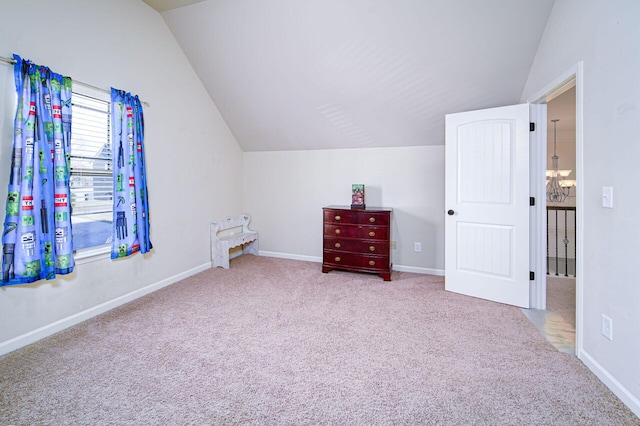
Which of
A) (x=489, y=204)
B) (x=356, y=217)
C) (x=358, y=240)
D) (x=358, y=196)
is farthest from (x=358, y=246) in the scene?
(x=489, y=204)

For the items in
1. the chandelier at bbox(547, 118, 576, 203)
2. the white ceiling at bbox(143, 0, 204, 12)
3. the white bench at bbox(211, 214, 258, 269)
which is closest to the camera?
the white ceiling at bbox(143, 0, 204, 12)

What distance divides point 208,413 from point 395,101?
329 centimetres

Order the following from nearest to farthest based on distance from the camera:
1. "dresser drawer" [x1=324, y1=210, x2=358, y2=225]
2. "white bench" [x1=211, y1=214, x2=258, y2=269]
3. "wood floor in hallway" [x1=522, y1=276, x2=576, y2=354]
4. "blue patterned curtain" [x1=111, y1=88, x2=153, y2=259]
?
"wood floor in hallway" [x1=522, y1=276, x2=576, y2=354]
"blue patterned curtain" [x1=111, y1=88, x2=153, y2=259]
"dresser drawer" [x1=324, y1=210, x2=358, y2=225]
"white bench" [x1=211, y1=214, x2=258, y2=269]

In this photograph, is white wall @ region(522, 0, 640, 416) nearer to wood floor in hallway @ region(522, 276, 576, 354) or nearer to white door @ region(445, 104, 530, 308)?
wood floor in hallway @ region(522, 276, 576, 354)

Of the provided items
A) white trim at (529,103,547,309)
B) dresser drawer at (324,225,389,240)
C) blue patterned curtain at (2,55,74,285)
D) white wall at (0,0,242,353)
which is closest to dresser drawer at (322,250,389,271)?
dresser drawer at (324,225,389,240)

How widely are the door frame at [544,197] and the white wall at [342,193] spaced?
1.16 metres

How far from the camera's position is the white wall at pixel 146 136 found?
220 cm

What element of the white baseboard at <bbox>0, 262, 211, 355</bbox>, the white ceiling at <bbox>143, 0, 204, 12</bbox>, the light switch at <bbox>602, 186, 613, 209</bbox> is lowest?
the white baseboard at <bbox>0, 262, 211, 355</bbox>

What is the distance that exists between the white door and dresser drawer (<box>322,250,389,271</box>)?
747mm

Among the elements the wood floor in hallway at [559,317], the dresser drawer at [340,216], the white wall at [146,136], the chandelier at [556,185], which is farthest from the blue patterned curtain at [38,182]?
the chandelier at [556,185]

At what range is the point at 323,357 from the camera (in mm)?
2080

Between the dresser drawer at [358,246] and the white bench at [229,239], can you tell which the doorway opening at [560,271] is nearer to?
the dresser drawer at [358,246]

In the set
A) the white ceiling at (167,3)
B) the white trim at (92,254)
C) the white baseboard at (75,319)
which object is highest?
the white ceiling at (167,3)

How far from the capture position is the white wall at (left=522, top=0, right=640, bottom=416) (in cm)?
157
